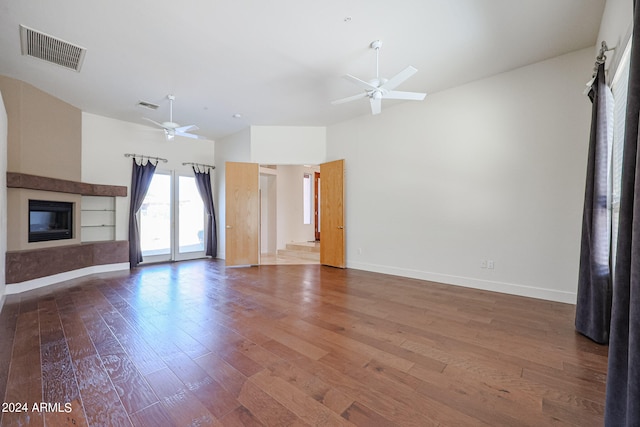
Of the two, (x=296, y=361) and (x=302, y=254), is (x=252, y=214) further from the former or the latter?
(x=296, y=361)

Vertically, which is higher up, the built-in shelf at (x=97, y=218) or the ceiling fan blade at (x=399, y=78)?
the ceiling fan blade at (x=399, y=78)

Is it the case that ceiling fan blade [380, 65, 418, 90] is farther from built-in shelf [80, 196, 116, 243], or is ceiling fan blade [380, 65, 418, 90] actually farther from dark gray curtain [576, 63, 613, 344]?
built-in shelf [80, 196, 116, 243]

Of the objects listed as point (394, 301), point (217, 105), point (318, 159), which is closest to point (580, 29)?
point (394, 301)

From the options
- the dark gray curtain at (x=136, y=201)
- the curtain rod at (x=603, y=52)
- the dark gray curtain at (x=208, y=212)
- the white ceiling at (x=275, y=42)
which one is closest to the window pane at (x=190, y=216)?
the dark gray curtain at (x=208, y=212)

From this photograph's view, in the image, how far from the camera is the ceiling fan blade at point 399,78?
2.79m

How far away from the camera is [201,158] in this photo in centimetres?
711

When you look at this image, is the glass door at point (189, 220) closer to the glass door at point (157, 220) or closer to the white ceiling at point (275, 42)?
the glass door at point (157, 220)

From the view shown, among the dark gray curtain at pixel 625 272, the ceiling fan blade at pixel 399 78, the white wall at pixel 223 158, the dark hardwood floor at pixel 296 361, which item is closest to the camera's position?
the dark gray curtain at pixel 625 272

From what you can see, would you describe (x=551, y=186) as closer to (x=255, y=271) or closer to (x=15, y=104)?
(x=255, y=271)

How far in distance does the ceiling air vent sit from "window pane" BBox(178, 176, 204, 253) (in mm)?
3427

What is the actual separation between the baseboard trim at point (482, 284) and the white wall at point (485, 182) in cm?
1

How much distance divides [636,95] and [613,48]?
6.86 ft

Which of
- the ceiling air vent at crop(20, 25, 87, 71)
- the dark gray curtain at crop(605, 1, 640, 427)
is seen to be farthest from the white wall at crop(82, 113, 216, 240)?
the dark gray curtain at crop(605, 1, 640, 427)

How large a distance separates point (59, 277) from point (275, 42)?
5227 mm
